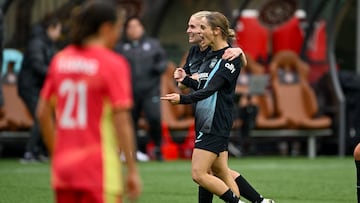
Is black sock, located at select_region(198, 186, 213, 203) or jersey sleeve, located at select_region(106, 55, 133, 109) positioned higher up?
jersey sleeve, located at select_region(106, 55, 133, 109)

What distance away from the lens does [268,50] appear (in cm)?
2109

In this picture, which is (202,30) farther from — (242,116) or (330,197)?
(242,116)

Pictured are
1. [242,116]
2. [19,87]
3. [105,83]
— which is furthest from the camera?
[242,116]

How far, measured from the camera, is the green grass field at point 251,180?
37.3 ft

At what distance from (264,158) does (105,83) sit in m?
13.8

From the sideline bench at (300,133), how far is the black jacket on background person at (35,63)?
4.30 m

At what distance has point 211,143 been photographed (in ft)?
28.8

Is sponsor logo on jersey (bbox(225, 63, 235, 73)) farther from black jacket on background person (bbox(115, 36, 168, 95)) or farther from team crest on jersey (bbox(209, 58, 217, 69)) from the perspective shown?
black jacket on background person (bbox(115, 36, 168, 95))

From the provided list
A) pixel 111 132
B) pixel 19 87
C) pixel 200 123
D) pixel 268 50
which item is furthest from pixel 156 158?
pixel 111 132

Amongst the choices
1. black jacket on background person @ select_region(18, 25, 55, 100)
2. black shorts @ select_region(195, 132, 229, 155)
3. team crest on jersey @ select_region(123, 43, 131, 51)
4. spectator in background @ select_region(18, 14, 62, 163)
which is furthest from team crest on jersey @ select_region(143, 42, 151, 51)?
black shorts @ select_region(195, 132, 229, 155)

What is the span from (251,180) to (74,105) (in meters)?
8.07

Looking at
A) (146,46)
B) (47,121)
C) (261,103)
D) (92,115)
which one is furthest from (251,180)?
(92,115)

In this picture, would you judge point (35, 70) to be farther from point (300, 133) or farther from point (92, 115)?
point (92, 115)

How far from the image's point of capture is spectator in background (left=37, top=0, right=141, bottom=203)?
566 centimetres
